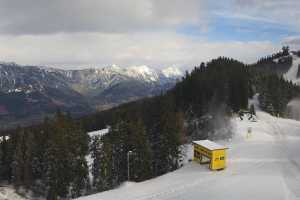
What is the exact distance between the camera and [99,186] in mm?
66938

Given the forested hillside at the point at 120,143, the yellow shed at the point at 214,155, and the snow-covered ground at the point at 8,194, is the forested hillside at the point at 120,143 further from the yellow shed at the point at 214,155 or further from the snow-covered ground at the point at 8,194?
the yellow shed at the point at 214,155

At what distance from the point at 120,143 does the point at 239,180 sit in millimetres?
24012

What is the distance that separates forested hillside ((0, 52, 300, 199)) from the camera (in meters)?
66.8

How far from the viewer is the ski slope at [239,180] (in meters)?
47.2

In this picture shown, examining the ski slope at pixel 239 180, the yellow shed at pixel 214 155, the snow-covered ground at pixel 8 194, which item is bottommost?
the snow-covered ground at pixel 8 194

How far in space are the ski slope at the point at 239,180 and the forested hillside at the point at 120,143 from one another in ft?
24.9

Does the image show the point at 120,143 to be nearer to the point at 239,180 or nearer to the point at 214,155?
the point at 214,155

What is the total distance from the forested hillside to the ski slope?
24.9ft

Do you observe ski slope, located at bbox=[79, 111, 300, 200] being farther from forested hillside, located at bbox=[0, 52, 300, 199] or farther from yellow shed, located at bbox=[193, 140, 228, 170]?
forested hillside, located at bbox=[0, 52, 300, 199]

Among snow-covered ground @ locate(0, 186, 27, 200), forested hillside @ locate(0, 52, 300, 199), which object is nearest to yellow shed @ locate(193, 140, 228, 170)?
forested hillside @ locate(0, 52, 300, 199)

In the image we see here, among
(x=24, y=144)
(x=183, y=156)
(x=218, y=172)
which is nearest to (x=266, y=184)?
(x=218, y=172)

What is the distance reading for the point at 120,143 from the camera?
226 feet

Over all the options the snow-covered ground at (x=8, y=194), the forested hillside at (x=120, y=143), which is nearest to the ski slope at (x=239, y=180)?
the forested hillside at (x=120, y=143)

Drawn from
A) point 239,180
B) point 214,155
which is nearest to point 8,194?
point 214,155
